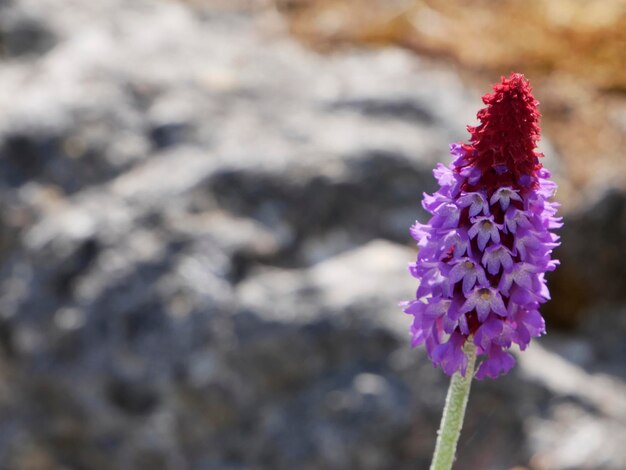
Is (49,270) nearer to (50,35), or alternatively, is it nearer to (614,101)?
(50,35)

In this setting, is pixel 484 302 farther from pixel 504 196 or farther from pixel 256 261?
pixel 256 261

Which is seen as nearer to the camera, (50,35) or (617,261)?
(617,261)

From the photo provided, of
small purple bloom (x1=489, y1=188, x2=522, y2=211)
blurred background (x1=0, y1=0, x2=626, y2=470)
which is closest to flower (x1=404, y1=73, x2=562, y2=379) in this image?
small purple bloom (x1=489, y1=188, x2=522, y2=211)

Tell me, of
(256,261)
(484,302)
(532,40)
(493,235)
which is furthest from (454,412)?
(532,40)

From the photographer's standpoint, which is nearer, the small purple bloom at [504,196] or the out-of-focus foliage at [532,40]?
the small purple bloom at [504,196]

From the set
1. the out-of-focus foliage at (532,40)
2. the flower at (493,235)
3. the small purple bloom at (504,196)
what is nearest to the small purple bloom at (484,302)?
the flower at (493,235)

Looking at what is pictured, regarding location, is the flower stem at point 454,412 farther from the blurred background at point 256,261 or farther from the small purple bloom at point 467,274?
the blurred background at point 256,261

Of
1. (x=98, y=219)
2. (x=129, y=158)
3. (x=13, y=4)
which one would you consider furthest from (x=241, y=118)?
(x=13, y=4)
